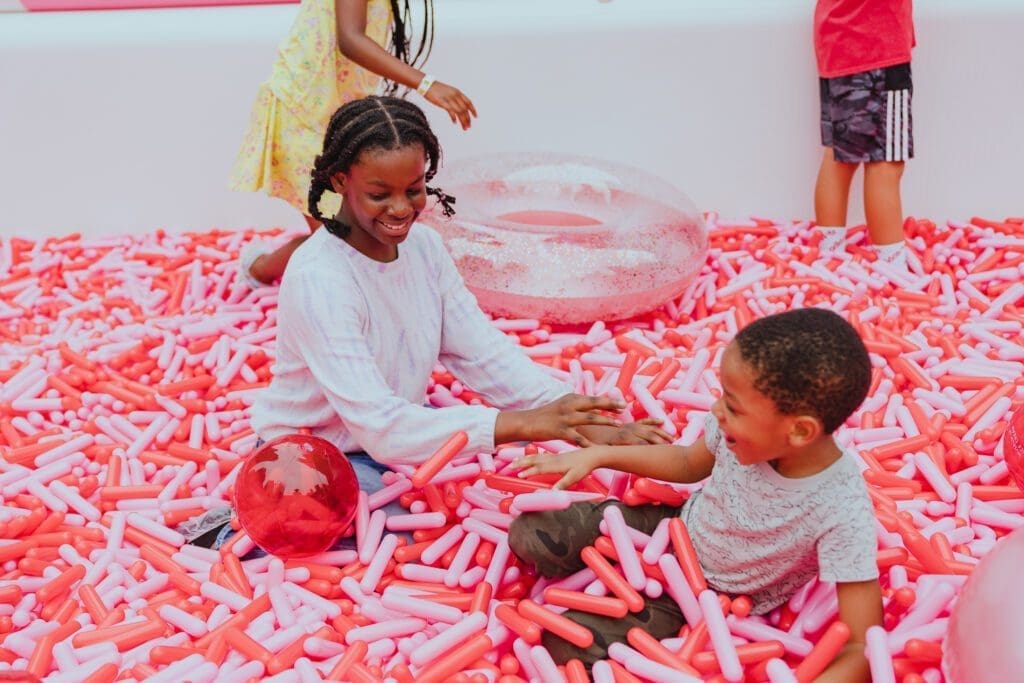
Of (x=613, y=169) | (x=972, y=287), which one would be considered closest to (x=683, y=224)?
(x=613, y=169)

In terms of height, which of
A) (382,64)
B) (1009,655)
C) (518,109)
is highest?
(382,64)

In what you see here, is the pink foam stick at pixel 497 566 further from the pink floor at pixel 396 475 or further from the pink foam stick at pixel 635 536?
the pink foam stick at pixel 635 536

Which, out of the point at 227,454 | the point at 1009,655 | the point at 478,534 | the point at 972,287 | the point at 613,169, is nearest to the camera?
the point at 1009,655

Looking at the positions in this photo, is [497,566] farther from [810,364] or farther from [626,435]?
[810,364]

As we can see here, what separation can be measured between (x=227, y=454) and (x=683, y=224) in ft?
3.84

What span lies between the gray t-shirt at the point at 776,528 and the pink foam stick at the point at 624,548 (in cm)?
8

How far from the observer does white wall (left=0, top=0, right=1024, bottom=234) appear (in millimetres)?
2721

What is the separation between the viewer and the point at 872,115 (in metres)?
2.52

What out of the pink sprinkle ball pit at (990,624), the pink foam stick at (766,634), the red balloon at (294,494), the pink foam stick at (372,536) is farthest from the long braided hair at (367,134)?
the pink sprinkle ball pit at (990,624)

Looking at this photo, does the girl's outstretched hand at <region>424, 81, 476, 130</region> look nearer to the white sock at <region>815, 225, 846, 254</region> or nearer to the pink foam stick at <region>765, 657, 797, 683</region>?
the white sock at <region>815, 225, 846, 254</region>

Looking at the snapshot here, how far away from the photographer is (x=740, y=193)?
2857 mm

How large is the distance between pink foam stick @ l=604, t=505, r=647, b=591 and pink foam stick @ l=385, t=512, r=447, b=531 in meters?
0.28

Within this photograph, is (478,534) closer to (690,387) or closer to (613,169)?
(690,387)

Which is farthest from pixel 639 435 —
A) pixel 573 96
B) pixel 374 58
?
pixel 573 96
